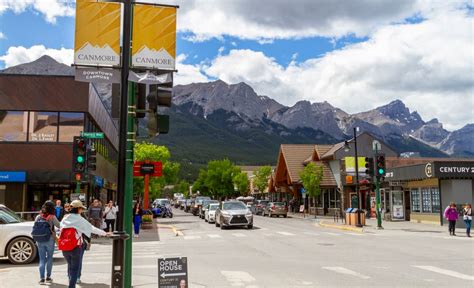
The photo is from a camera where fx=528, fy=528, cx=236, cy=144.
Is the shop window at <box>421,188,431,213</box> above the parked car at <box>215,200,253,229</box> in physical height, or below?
above

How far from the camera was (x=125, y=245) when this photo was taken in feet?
26.3

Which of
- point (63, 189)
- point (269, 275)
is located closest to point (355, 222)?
point (63, 189)

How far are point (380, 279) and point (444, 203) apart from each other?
2345 cm

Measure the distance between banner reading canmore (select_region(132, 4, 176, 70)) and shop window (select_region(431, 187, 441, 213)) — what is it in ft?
94.7

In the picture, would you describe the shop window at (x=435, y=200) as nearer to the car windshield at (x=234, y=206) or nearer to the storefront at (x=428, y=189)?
the storefront at (x=428, y=189)

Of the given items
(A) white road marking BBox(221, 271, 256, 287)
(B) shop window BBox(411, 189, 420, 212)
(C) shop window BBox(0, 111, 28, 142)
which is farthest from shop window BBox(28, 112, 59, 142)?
(B) shop window BBox(411, 189, 420, 212)

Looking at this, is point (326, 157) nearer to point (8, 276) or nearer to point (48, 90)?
point (48, 90)

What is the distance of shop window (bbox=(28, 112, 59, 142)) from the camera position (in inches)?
1158

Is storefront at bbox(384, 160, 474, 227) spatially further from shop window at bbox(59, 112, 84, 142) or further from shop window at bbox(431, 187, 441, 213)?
shop window at bbox(59, 112, 84, 142)

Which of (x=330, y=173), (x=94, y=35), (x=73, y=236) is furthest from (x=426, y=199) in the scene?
(x=94, y=35)

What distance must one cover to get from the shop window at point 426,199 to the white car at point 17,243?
27.1 meters

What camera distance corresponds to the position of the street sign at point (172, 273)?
7.66 m

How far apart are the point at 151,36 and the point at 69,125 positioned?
23.2 metres

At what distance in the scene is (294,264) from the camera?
13992mm
